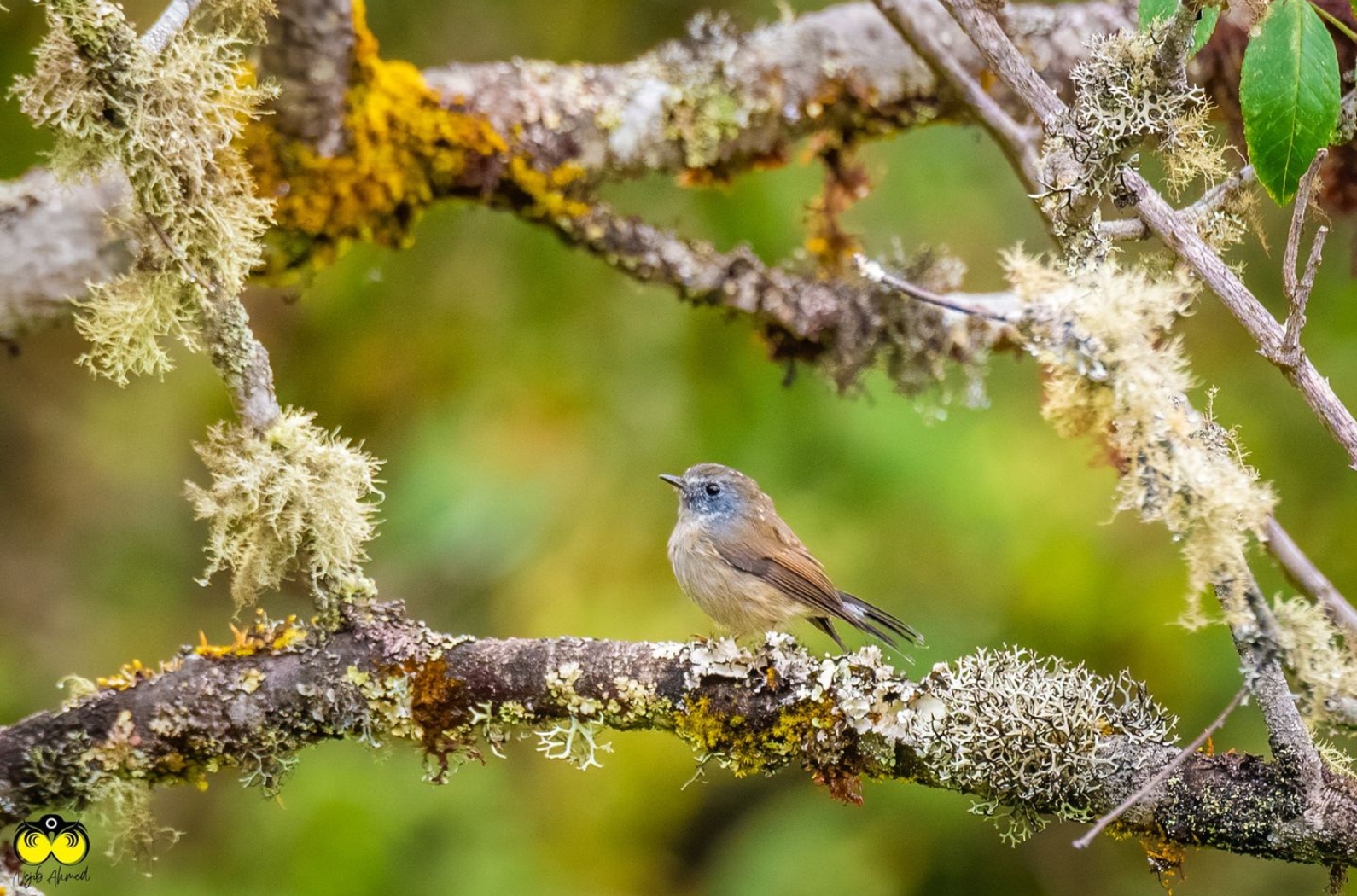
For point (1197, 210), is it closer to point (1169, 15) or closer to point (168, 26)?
point (1169, 15)

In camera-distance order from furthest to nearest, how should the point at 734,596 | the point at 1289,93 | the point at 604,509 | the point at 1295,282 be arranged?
the point at 604,509, the point at 734,596, the point at 1295,282, the point at 1289,93

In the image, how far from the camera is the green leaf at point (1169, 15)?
1.93 meters

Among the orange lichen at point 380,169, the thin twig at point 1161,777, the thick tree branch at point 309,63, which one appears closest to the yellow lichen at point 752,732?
the thin twig at point 1161,777

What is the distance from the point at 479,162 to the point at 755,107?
934mm

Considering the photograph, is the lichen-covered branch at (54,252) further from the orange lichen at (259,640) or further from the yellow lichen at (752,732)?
the yellow lichen at (752,732)

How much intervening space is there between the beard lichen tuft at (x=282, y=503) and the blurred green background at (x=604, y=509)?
241 cm

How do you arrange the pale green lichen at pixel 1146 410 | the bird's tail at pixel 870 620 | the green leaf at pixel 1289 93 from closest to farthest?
1. the green leaf at pixel 1289 93
2. the pale green lichen at pixel 1146 410
3. the bird's tail at pixel 870 620

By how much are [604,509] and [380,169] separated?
216 centimetres

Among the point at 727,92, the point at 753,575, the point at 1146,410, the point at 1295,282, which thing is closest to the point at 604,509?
the point at 753,575

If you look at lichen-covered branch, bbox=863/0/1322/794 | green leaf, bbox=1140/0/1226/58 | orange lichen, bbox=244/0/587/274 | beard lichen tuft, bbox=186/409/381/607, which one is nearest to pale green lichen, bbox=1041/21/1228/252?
lichen-covered branch, bbox=863/0/1322/794

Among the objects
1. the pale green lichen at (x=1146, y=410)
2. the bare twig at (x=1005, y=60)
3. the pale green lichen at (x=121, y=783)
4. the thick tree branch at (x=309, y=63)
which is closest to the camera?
the pale green lichen at (x=1146, y=410)

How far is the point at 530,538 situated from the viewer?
501 centimetres

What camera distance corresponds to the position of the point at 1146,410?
6.39 ft

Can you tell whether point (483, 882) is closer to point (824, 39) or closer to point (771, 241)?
point (771, 241)
